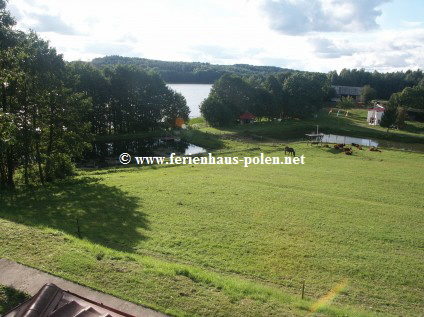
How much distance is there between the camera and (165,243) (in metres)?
15.4

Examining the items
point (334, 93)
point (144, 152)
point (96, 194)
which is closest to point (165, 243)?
point (96, 194)

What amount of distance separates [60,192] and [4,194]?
11.0 ft

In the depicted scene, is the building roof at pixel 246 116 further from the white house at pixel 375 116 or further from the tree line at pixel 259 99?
the white house at pixel 375 116

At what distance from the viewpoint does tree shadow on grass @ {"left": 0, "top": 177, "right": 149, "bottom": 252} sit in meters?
15.8

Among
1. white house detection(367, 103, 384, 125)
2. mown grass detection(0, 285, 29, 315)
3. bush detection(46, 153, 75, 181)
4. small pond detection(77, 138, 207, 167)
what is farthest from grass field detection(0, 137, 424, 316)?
white house detection(367, 103, 384, 125)

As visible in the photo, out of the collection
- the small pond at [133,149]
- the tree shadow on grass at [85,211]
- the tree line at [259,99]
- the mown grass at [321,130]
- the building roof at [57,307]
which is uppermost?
the tree line at [259,99]

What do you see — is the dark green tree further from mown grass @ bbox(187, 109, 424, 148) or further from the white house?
the white house

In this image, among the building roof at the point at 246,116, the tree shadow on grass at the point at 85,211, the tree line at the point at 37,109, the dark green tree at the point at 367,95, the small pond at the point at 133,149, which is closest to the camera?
the tree shadow on grass at the point at 85,211

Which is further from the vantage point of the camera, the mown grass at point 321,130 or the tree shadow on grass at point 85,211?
the mown grass at point 321,130

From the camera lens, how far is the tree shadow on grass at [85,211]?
15.8 metres

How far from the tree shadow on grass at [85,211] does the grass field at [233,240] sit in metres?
0.07

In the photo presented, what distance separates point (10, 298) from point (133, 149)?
4692 centimetres

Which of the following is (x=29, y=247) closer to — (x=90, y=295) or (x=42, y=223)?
(x=90, y=295)

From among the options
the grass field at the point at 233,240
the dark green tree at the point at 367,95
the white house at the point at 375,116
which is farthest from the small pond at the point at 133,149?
the dark green tree at the point at 367,95
